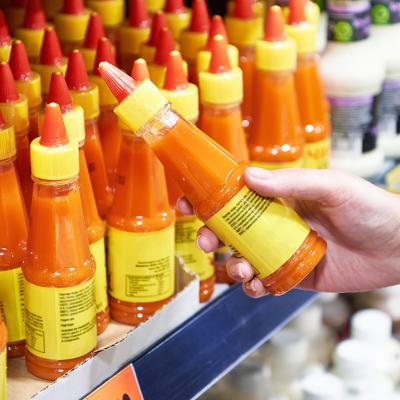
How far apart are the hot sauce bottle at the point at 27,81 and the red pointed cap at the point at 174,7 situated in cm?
39

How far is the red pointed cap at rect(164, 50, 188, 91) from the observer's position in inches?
50.8

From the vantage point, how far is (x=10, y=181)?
1.19 m

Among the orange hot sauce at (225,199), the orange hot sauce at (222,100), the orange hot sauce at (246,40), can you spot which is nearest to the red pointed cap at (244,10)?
the orange hot sauce at (246,40)

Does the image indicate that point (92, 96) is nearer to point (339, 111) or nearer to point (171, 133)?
point (171, 133)

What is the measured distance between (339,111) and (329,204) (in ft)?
1.98

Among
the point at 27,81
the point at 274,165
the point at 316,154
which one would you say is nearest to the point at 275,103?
the point at 274,165

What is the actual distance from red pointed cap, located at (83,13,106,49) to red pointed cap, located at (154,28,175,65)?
106mm

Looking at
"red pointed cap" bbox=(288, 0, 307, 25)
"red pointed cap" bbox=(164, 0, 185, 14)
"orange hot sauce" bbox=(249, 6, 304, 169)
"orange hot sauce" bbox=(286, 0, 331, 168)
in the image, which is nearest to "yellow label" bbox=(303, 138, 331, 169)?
"orange hot sauce" bbox=(286, 0, 331, 168)

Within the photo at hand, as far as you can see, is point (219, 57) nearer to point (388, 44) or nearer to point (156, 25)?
point (156, 25)

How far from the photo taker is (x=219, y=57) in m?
1.35

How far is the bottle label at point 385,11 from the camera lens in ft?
6.62

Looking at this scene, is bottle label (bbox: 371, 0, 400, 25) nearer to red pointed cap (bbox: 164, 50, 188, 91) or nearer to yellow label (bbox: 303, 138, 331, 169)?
yellow label (bbox: 303, 138, 331, 169)

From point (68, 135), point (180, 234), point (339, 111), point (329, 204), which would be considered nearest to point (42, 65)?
point (68, 135)

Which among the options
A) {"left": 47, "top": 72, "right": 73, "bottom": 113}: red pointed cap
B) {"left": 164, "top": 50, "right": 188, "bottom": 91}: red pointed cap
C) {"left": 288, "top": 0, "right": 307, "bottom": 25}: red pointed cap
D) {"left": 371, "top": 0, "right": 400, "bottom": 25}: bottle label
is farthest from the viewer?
{"left": 371, "top": 0, "right": 400, "bottom": 25}: bottle label
